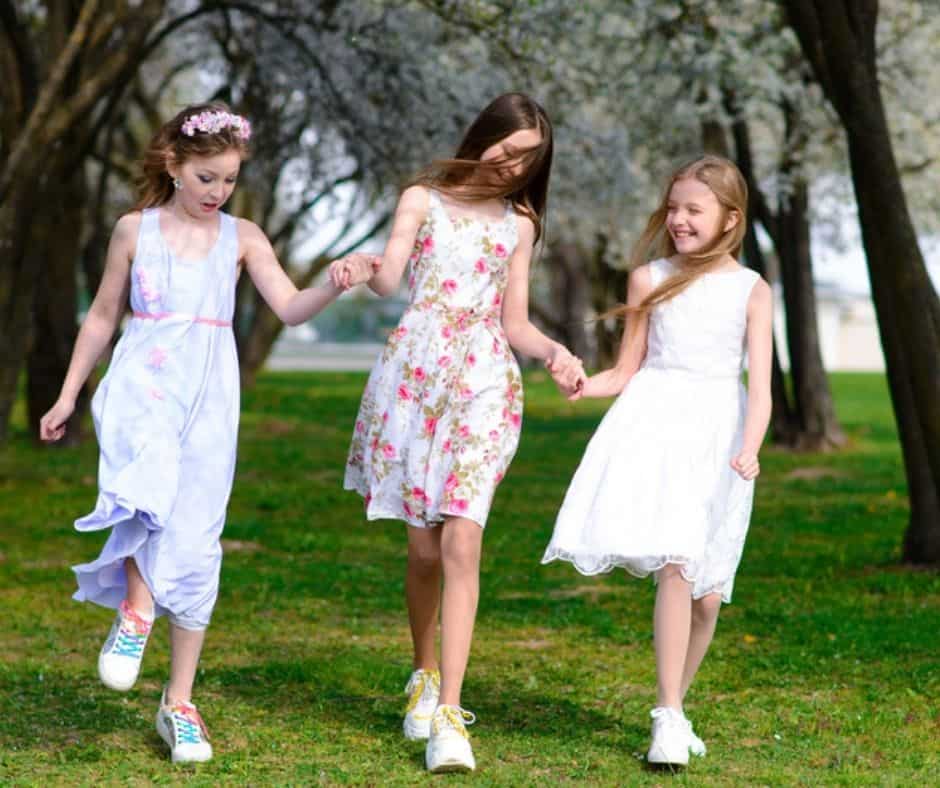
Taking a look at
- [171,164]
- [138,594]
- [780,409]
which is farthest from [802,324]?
[138,594]

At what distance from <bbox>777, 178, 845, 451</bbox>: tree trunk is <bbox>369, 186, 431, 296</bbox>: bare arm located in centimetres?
1379

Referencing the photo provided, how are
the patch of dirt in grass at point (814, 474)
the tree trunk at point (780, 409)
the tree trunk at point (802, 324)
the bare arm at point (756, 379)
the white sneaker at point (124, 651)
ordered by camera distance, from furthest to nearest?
the tree trunk at point (802, 324)
the tree trunk at point (780, 409)
the patch of dirt in grass at point (814, 474)
the bare arm at point (756, 379)
the white sneaker at point (124, 651)

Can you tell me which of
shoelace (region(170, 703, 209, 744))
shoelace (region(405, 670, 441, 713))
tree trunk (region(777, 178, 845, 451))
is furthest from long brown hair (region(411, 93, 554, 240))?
tree trunk (region(777, 178, 845, 451))

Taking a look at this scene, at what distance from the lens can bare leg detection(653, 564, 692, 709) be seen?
5324 mm

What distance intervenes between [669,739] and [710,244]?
1.61m

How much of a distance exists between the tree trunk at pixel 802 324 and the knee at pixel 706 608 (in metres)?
13.6

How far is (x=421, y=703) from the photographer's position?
225 inches

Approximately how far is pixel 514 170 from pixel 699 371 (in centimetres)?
89

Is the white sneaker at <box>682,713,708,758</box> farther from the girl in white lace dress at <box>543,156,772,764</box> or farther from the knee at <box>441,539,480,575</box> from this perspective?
the knee at <box>441,539,480,575</box>

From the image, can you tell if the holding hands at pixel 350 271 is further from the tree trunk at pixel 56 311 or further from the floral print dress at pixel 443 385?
the tree trunk at pixel 56 311

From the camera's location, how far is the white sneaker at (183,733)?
5266 mm

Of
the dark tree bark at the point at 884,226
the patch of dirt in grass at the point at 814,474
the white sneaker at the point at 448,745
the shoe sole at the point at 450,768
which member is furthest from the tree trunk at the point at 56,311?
the shoe sole at the point at 450,768

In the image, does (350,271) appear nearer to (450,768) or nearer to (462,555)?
(462,555)

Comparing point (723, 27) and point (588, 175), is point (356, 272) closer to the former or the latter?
point (723, 27)
